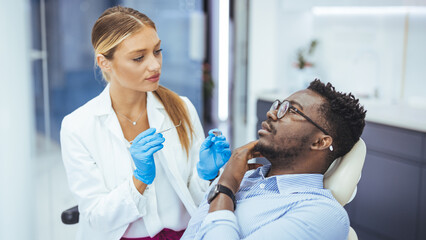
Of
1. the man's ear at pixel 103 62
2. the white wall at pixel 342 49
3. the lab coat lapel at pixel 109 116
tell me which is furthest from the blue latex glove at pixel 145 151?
the white wall at pixel 342 49

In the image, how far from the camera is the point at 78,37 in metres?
4.12

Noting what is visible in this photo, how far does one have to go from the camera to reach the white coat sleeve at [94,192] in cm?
132

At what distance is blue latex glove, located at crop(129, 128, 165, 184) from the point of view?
4.14ft

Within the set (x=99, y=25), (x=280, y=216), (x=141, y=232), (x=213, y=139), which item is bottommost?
(x=141, y=232)

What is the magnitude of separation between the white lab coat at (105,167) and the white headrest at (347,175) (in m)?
0.49

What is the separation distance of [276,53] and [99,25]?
3.02 meters

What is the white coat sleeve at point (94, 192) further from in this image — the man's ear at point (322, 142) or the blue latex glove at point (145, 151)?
the man's ear at point (322, 142)

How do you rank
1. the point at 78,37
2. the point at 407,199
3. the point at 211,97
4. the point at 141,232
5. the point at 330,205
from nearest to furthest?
the point at 330,205, the point at 141,232, the point at 407,199, the point at 78,37, the point at 211,97

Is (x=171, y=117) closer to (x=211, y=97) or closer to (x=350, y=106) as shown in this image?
(x=350, y=106)

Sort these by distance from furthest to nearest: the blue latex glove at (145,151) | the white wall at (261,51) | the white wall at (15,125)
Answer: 1. the white wall at (261,51)
2. the white wall at (15,125)
3. the blue latex glove at (145,151)

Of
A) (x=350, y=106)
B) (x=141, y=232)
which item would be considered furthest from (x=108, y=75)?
(x=350, y=106)

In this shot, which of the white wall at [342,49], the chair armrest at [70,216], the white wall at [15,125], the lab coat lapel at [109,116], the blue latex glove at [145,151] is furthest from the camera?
the white wall at [342,49]

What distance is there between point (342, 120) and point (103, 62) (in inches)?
30.2

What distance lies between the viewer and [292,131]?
4.39ft
